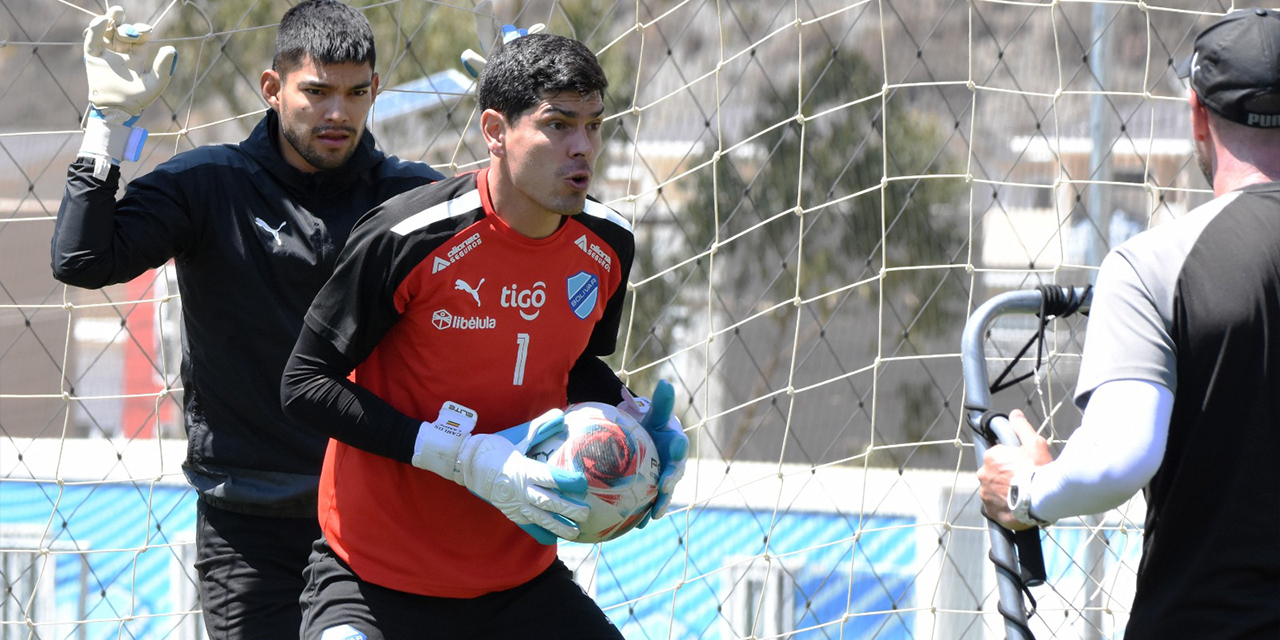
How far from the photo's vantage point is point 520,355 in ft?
8.13

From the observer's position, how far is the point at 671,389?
2.44 meters

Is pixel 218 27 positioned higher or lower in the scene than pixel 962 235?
higher

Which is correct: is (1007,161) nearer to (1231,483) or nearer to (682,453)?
(682,453)

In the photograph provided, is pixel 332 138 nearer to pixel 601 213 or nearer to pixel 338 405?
pixel 601 213

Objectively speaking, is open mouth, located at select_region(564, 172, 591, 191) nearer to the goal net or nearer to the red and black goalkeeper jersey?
the red and black goalkeeper jersey

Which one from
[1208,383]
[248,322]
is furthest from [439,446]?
[1208,383]

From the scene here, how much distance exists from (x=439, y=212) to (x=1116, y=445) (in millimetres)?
1298

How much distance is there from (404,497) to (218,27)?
3.45 metres

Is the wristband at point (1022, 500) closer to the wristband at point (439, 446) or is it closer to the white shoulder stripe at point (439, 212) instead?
the wristband at point (439, 446)

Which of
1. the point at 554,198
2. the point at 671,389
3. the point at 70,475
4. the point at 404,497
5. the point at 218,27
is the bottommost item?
the point at 70,475

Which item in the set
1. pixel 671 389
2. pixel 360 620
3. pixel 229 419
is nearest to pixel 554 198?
pixel 671 389

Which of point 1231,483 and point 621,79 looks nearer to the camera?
point 1231,483

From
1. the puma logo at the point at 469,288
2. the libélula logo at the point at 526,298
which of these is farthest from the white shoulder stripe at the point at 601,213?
the puma logo at the point at 469,288

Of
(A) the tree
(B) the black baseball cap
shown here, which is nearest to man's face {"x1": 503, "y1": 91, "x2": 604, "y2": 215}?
(B) the black baseball cap
